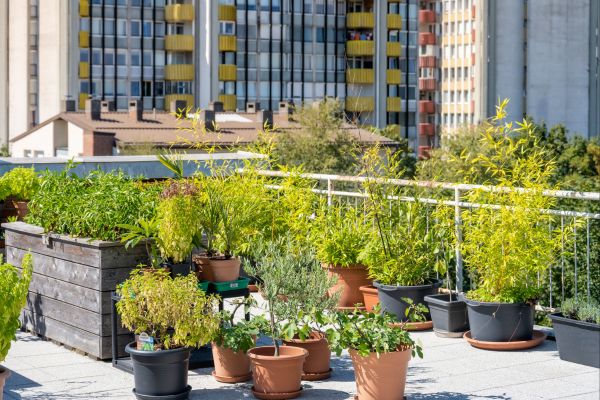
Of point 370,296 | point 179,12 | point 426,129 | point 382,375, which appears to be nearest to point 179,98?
point 179,12

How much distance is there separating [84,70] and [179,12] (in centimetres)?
862

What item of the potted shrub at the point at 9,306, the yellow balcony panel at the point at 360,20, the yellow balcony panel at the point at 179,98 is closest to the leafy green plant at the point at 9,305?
the potted shrub at the point at 9,306

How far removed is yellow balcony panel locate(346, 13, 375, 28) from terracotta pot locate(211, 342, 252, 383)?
300 feet

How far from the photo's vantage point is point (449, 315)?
35.4ft

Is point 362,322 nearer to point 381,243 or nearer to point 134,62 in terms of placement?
point 381,243

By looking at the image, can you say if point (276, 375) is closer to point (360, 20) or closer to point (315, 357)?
point (315, 357)

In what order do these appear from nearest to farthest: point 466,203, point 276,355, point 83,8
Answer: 1. point 276,355
2. point 466,203
3. point 83,8

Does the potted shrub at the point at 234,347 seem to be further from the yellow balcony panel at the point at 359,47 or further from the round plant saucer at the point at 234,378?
the yellow balcony panel at the point at 359,47

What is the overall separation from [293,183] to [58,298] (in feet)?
11.5

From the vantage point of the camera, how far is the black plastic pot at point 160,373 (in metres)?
8.52

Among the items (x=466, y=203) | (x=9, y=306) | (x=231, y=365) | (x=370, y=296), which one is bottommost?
(x=231, y=365)

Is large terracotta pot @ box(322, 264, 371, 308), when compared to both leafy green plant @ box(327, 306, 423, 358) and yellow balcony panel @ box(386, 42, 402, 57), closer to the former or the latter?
leafy green plant @ box(327, 306, 423, 358)

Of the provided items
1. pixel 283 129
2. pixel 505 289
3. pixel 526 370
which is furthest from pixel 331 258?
pixel 283 129

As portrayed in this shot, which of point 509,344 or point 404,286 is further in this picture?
point 404,286
